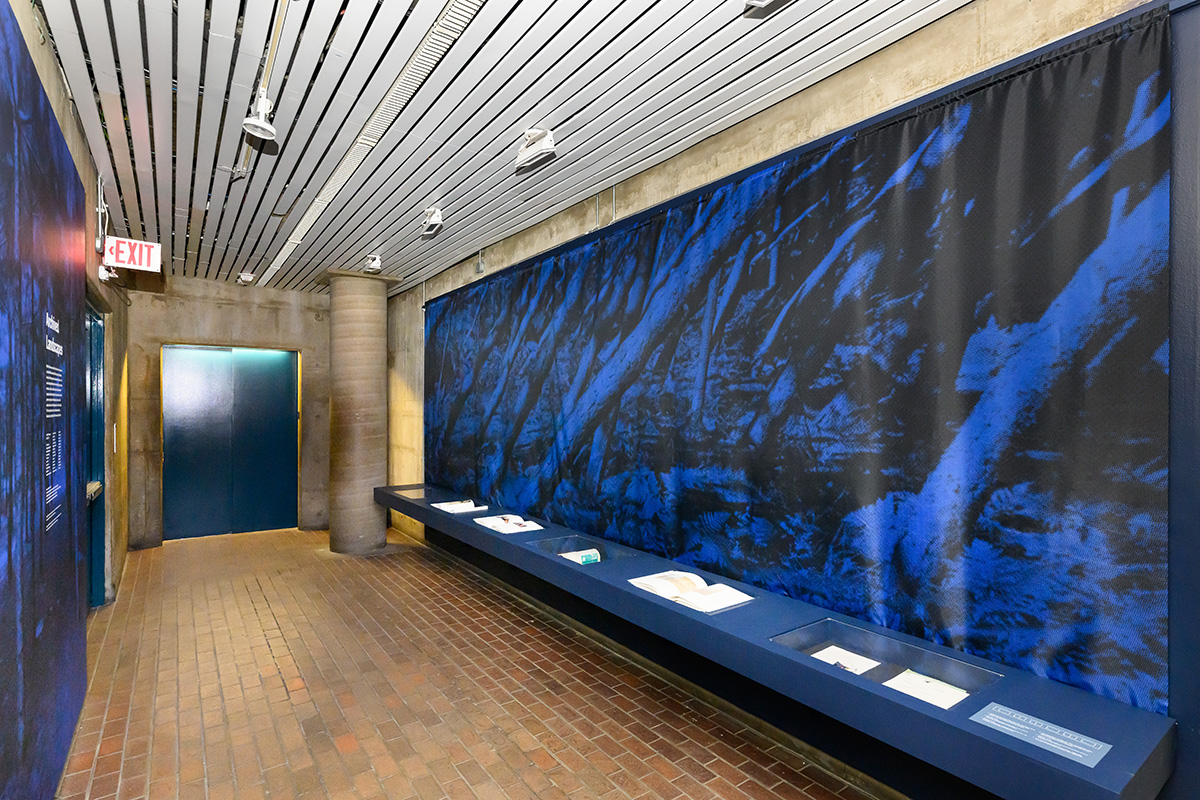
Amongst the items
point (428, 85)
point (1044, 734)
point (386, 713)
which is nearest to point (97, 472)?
point (386, 713)

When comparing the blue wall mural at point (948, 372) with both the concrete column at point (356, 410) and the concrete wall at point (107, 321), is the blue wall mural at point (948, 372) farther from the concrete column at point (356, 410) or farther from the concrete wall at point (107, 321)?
the concrete column at point (356, 410)

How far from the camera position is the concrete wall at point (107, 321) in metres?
2.92

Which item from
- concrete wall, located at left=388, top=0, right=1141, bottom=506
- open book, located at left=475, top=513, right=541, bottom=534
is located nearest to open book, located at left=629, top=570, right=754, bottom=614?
open book, located at left=475, top=513, right=541, bottom=534

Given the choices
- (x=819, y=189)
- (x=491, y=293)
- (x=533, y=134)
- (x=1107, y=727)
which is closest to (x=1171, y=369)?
(x=1107, y=727)

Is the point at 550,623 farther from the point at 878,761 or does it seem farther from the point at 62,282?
the point at 62,282

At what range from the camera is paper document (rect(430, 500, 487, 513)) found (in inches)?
242

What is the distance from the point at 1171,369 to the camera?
200cm

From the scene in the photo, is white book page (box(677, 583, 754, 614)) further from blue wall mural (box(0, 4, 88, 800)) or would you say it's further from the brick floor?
blue wall mural (box(0, 4, 88, 800))

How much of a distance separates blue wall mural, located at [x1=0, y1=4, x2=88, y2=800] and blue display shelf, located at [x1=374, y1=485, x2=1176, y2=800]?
2.64 m

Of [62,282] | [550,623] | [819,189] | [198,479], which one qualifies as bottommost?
[550,623]

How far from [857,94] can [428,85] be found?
2336mm

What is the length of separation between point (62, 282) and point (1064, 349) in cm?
458

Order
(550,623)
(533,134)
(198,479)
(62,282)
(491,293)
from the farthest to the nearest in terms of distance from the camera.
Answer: (198,479) < (491,293) < (550,623) < (533,134) < (62,282)

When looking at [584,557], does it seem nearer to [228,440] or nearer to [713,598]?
[713,598]
